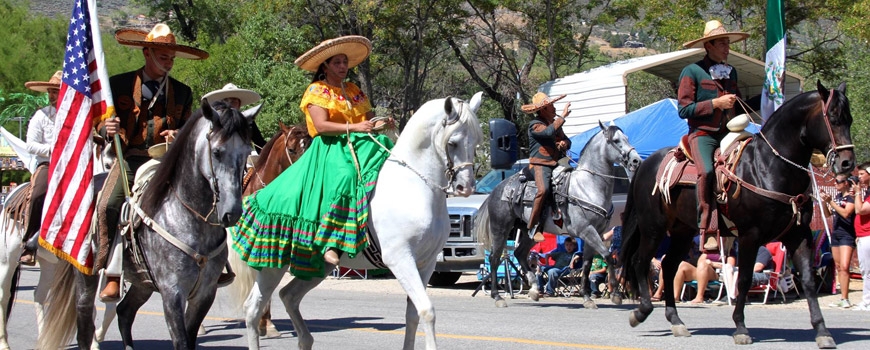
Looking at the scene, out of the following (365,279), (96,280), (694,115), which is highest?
(694,115)

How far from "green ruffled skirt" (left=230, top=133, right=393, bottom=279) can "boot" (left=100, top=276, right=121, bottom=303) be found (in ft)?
3.29

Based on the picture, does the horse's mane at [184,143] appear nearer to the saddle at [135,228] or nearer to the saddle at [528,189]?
the saddle at [135,228]

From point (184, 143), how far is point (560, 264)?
11473 mm

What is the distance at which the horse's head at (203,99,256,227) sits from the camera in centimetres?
698

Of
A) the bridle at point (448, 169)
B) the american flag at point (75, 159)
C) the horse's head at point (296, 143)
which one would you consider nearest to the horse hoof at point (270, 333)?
the horse's head at point (296, 143)

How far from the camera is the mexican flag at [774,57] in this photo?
14.8 meters

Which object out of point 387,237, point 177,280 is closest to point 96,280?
point 177,280

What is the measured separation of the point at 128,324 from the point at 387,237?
254cm

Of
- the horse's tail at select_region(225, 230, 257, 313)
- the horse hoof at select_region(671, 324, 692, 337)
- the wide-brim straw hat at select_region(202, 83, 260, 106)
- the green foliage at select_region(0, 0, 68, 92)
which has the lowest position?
the horse hoof at select_region(671, 324, 692, 337)

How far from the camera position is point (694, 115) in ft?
34.1

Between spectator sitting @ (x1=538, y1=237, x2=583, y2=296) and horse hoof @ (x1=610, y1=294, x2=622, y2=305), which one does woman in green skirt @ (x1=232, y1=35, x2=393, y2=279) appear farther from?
spectator sitting @ (x1=538, y1=237, x2=583, y2=296)

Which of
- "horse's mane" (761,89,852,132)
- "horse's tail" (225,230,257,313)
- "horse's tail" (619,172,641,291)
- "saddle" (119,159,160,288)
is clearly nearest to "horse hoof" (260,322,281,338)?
"horse's tail" (225,230,257,313)

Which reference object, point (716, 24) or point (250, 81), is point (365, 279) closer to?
point (716, 24)

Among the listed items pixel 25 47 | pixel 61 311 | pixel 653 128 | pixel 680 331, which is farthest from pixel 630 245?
pixel 25 47
